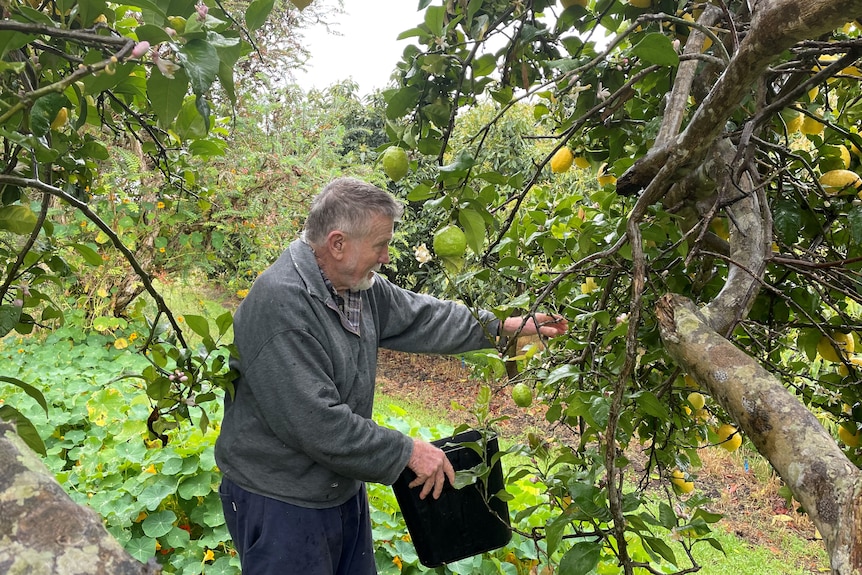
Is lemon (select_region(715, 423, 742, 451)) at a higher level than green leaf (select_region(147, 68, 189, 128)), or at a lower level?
lower

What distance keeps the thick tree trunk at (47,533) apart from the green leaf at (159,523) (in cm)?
256

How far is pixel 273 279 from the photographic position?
1.92 meters

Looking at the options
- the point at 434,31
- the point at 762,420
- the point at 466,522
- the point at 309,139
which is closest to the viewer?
the point at 762,420

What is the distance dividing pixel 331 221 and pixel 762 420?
1622mm

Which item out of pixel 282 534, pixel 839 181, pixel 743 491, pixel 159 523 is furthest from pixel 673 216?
pixel 743 491

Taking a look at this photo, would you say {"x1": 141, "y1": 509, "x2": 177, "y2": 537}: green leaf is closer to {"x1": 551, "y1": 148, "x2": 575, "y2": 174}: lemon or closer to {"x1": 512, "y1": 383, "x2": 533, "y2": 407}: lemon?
{"x1": 512, "y1": 383, "x2": 533, "y2": 407}: lemon

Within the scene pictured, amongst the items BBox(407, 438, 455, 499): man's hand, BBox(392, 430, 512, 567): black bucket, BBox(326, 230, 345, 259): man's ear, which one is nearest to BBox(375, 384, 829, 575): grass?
BBox(392, 430, 512, 567): black bucket

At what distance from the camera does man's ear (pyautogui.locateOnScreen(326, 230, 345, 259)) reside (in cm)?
Result: 200

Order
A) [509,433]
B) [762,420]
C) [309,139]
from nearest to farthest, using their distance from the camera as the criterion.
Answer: [762,420] < [509,433] < [309,139]

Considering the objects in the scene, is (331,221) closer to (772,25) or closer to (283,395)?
(283,395)

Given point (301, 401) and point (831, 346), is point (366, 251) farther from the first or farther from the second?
point (831, 346)

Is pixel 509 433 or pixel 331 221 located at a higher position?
pixel 331 221

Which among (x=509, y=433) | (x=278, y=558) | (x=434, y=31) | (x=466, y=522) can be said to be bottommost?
(x=509, y=433)

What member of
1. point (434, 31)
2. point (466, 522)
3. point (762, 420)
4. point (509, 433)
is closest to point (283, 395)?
point (466, 522)
